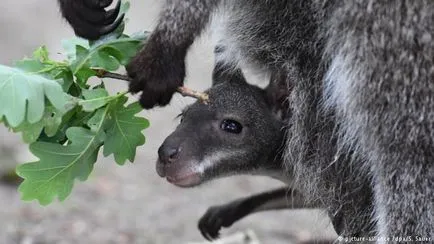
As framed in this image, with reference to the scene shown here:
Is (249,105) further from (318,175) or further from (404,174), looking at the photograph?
(404,174)

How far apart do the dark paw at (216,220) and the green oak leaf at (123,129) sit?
104cm

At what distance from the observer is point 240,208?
499cm

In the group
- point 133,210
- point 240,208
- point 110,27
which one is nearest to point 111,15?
point 110,27

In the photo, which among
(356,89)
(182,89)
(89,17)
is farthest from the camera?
(89,17)

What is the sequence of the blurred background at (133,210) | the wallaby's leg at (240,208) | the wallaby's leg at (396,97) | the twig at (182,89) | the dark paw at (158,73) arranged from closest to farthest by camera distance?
the wallaby's leg at (396,97), the dark paw at (158,73), the twig at (182,89), the wallaby's leg at (240,208), the blurred background at (133,210)

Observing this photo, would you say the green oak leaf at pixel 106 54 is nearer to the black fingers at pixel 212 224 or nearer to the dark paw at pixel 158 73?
the dark paw at pixel 158 73

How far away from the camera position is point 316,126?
13.0ft

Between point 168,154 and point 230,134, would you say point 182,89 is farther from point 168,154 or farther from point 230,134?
point 230,134

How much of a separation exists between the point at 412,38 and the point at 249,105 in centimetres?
114

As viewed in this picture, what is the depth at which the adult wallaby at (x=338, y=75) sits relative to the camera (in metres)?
3.45

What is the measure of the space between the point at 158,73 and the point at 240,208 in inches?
58.0

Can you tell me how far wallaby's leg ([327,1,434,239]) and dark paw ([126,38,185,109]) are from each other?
0.64 meters

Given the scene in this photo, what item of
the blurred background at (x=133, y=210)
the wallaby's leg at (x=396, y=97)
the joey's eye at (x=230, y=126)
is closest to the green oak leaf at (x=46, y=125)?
the joey's eye at (x=230, y=126)

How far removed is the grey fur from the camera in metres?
3.45
